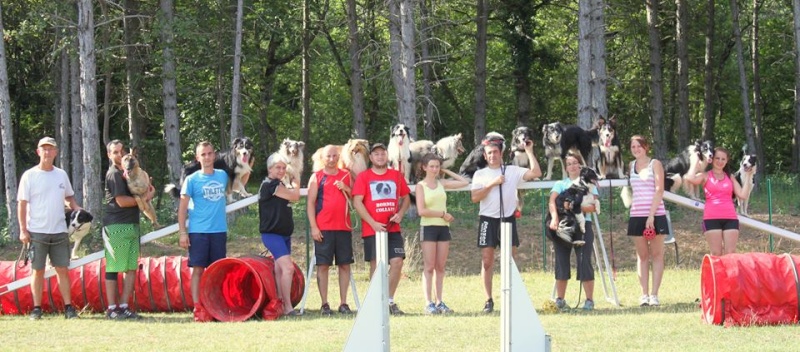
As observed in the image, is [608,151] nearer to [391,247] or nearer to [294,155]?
[391,247]

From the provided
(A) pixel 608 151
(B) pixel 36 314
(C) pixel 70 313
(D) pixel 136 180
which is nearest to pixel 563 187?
(A) pixel 608 151

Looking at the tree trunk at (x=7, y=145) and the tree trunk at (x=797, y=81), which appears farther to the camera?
the tree trunk at (x=797, y=81)

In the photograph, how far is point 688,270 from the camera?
16.5 m

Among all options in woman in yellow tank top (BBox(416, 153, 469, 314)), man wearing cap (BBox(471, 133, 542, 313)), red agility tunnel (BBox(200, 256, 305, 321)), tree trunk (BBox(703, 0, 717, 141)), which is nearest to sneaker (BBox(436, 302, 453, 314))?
woman in yellow tank top (BBox(416, 153, 469, 314))

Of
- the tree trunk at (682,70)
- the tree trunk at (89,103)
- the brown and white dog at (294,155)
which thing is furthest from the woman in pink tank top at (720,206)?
the tree trunk at (682,70)

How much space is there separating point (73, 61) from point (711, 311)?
1853 centimetres

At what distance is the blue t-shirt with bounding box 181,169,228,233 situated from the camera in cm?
1093

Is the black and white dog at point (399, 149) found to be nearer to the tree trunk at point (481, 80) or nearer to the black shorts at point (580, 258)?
the black shorts at point (580, 258)

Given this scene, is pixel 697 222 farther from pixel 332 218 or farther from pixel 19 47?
pixel 19 47

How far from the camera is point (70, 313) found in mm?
11281

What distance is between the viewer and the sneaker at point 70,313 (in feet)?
36.9

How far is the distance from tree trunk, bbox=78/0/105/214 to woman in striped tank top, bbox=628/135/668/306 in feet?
37.4

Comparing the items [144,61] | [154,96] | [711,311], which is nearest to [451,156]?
[711,311]

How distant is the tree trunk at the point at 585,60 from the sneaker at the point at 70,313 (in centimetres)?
913
